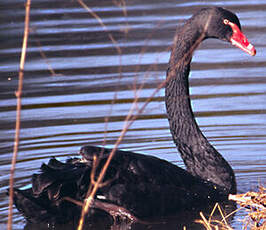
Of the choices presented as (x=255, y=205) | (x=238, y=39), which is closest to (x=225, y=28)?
(x=238, y=39)

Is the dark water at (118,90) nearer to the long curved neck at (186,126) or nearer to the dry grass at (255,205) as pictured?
the long curved neck at (186,126)

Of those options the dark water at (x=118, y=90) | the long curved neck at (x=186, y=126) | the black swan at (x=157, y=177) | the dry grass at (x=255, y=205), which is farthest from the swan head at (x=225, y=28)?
the dry grass at (x=255, y=205)

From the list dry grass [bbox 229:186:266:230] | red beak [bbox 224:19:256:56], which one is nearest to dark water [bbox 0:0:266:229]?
dry grass [bbox 229:186:266:230]

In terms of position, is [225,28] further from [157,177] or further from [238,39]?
[157,177]

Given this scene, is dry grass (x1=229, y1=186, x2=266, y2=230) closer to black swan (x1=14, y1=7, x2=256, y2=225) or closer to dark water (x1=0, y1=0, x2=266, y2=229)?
dark water (x1=0, y1=0, x2=266, y2=229)

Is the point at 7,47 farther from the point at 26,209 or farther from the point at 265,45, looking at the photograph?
the point at 26,209

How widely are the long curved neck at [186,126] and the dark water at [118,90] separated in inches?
11.0

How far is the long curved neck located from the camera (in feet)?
20.1

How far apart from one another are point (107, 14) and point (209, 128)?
15.9 ft

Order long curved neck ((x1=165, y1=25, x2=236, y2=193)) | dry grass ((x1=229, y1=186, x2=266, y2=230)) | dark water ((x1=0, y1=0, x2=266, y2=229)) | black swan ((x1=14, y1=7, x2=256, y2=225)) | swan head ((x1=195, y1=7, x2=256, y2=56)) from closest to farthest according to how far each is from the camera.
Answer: dry grass ((x1=229, y1=186, x2=266, y2=230)), black swan ((x1=14, y1=7, x2=256, y2=225)), long curved neck ((x1=165, y1=25, x2=236, y2=193)), swan head ((x1=195, y1=7, x2=256, y2=56)), dark water ((x1=0, y1=0, x2=266, y2=229))

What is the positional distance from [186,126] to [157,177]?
84 cm

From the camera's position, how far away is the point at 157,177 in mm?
5559

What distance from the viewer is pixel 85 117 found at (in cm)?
793

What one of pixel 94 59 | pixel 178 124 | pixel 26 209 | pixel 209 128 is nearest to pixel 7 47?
pixel 94 59
